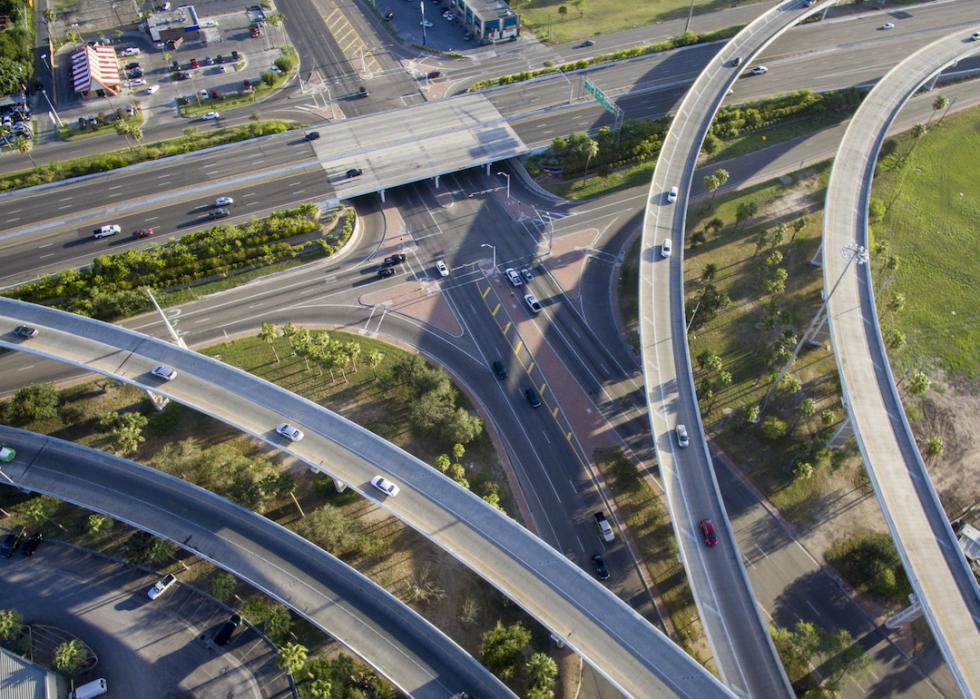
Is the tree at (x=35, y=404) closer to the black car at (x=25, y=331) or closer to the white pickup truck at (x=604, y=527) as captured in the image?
the black car at (x=25, y=331)

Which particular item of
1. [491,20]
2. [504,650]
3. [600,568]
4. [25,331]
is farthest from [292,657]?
[491,20]

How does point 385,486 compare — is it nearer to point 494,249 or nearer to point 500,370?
point 500,370

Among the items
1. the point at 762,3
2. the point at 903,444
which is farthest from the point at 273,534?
the point at 762,3

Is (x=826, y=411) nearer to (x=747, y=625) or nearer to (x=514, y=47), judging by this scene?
(x=747, y=625)

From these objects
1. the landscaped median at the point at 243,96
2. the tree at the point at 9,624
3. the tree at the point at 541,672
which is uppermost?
the landscaped median at the point at 243,96

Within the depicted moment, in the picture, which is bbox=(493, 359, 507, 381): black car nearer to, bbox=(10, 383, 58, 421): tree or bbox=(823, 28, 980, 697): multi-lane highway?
bbox=(823, 28, 980, 697): multi-lane highway

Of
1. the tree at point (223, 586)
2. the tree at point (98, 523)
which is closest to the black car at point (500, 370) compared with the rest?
the tree at point (223, 586)
